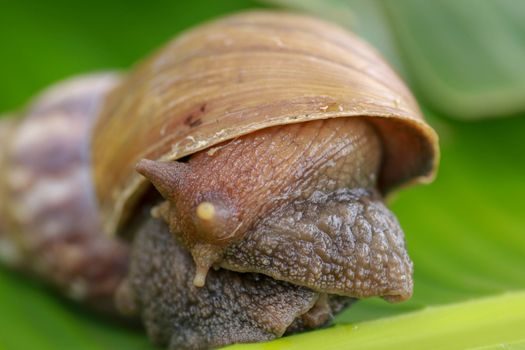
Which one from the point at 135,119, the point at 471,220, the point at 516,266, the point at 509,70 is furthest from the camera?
the point at 509,70

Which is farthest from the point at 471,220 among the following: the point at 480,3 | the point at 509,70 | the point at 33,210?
the point at 33,210

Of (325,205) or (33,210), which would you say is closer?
(325,205)

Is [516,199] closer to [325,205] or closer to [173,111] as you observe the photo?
[325,205]

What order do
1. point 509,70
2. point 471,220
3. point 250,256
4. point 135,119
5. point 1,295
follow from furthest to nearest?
point 509,70 → point 471,220 → point 1,295 → point 135,119 → point 250,256

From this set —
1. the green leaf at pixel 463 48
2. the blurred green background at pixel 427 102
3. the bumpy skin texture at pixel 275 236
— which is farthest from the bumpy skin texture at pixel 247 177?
the green leaf at pixel 463 48

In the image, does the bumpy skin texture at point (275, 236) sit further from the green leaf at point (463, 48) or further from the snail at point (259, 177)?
the green leaf at point (463, 48)

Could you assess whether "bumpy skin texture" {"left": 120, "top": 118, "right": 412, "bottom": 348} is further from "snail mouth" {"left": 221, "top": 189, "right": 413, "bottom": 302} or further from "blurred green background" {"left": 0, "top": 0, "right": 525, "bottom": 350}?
"blurred green background" {"left": 0, "top": 0, "right": 525, "bottom": 350}

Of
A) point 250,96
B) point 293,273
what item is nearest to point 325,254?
point 293,273
